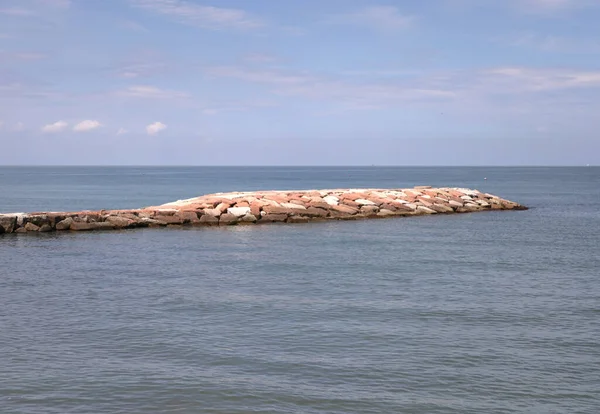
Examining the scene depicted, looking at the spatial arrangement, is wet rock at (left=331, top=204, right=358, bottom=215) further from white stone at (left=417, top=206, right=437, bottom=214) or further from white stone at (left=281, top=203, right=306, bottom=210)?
white stone at (left=417, top=206, right=437, bottom=214)

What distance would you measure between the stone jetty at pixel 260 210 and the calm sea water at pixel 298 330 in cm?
573

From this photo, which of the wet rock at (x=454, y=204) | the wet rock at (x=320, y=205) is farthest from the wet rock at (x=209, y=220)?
the wet rock at (x=454, y=204)

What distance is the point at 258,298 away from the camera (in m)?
16.9

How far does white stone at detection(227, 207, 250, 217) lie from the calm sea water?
30.6ft

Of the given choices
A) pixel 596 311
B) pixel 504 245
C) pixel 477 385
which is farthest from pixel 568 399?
pixel 504 245

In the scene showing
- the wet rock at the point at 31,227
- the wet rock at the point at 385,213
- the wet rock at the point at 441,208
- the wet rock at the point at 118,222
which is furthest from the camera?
the wet rock at the point at 441,208

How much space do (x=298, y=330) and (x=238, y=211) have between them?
890 inches

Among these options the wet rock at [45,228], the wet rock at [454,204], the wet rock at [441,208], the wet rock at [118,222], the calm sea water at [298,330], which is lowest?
the calm sea water at [298,330]

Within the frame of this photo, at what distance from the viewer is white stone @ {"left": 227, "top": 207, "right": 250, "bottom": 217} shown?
118ft

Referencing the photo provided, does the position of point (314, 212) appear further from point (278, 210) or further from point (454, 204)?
point (454, 204)

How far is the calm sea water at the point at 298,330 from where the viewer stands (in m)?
10.2

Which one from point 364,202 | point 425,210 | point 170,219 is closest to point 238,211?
point 170,219

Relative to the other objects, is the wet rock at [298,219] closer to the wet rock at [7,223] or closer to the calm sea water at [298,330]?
the calm sea water at [298,330]

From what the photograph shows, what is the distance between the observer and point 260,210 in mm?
36906
